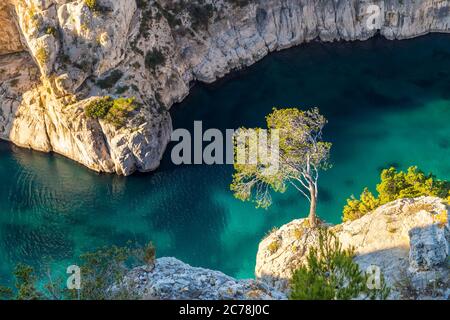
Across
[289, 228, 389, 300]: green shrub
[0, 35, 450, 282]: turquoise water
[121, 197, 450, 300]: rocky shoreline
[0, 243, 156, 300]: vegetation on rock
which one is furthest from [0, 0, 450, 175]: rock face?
[289, 228, 389, 300]: green shrub

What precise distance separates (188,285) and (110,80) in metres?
40.1

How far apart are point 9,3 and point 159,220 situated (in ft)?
120

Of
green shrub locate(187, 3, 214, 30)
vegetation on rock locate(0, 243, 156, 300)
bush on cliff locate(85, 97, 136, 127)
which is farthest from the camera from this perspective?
green shrub locate(187, 3, 214, 30)

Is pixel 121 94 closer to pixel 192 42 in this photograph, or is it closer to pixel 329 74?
pixel 192 42

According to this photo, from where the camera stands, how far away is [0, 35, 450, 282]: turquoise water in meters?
57.0

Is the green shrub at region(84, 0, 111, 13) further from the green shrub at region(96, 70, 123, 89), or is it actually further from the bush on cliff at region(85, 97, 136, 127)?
the bush on cliff at region(85, 97, 136, 127)

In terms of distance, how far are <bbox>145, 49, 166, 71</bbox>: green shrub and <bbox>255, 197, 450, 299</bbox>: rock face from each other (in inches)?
1358

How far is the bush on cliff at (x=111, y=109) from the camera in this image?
65.1 metres

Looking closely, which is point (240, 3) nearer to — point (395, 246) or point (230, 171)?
point (230, 171)

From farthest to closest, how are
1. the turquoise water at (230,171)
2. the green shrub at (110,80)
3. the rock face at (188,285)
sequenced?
1. the green shrub at (110,80)
2. the turquoise water at (230,171)
3. the rock face at (188,285)

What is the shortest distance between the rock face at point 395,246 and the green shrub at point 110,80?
31819 mm

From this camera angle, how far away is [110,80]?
6831cm

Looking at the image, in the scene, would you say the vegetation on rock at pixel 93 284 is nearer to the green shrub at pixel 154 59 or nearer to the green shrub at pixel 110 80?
the green shrub at pixel 110 80

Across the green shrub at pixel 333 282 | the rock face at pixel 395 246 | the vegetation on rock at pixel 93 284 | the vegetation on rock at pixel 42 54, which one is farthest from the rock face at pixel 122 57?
the green shrub at pixel 333 282
